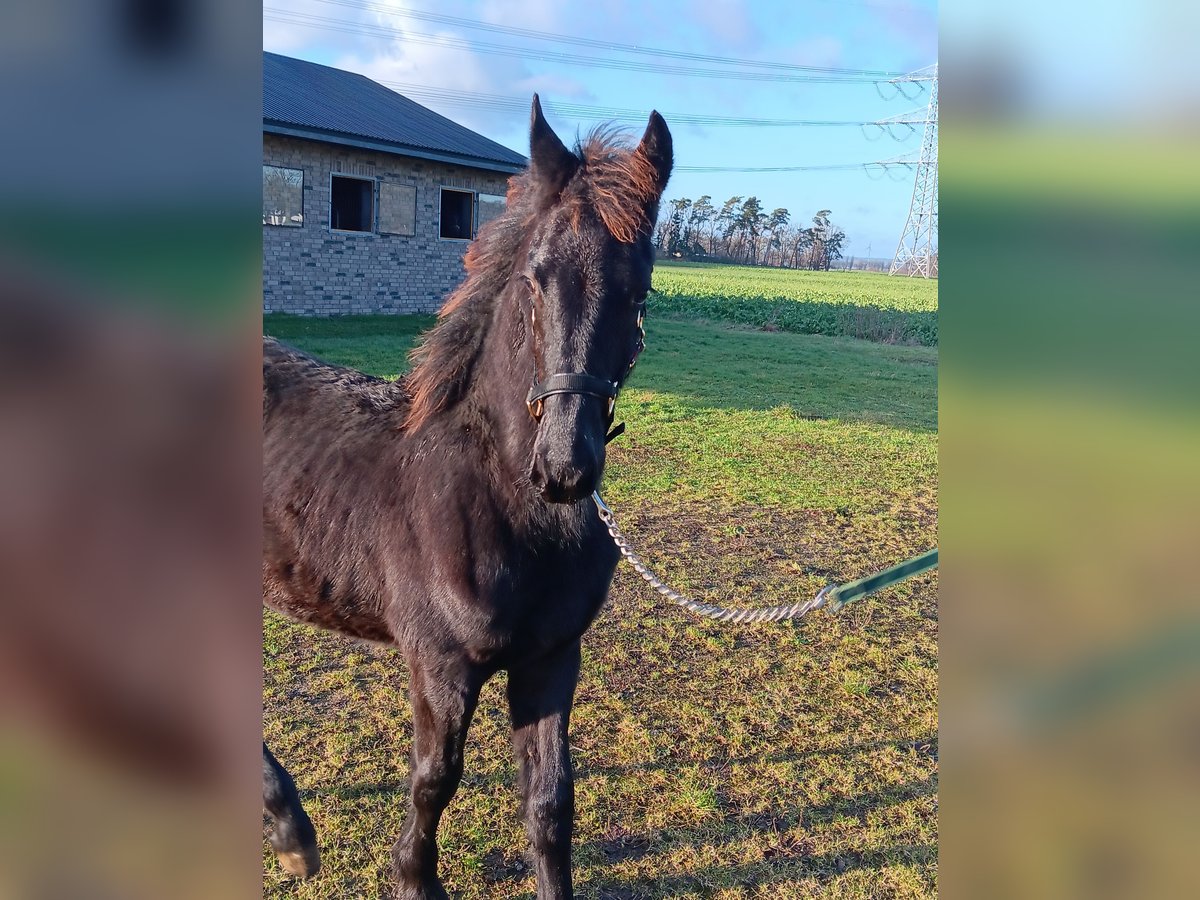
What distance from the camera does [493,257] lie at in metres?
2.87

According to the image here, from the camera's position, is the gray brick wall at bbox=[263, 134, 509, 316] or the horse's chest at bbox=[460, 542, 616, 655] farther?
the gray brick wall at bbox=[263, 134, 509, 316]

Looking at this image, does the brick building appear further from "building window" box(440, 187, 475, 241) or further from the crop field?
the crop field

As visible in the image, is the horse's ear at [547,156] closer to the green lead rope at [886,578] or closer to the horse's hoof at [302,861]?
the green lead rope at [886,578]

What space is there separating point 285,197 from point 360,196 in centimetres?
262

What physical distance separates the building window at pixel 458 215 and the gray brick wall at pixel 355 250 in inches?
18.0

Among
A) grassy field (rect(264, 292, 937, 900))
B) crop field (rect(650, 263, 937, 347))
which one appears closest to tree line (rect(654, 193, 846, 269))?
crop field (rect(650, 263, 937, 347))

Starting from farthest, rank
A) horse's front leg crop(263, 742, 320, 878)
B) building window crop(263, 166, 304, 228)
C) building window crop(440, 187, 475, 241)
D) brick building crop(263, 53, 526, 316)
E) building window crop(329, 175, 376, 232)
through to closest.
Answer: building window crop(440, 187, 475, 241), building window crop(329, 175, 376, 232), brick building crop(263, 53, 526, 316), building window crop(263, 166, 304, 228), horse's front leg crop(263, 742, 320, 878)

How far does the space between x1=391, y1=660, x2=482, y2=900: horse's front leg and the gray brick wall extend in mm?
14859

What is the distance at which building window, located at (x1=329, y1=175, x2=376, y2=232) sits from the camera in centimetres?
1922

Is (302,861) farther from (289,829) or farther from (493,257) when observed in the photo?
(493,257)

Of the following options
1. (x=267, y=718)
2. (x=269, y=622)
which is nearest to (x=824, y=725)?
(x=267, y=718)

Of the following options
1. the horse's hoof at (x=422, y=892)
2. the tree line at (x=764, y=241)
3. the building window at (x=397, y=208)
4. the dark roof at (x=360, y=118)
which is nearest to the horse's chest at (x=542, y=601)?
the horse's hoof at (x=422, y=892)
